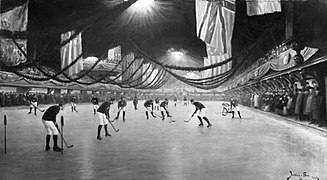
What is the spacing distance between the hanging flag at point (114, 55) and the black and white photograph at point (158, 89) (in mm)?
13

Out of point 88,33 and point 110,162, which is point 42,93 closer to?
point 88,33

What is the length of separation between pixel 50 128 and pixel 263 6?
7.34ft

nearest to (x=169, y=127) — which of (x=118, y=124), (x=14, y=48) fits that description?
(x=118, y=124)

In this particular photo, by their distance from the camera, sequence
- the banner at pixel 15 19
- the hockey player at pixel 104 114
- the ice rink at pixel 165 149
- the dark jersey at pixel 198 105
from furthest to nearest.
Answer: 1. the dark jersey at pixel 198 105
2. the hockey player at pixel 104 114
3. the banner at pixel 15 19
4. the ice rink at pixel 165 149

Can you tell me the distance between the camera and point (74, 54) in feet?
8.12

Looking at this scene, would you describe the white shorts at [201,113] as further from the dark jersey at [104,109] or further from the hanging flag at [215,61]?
the dark jersey at [104,109]

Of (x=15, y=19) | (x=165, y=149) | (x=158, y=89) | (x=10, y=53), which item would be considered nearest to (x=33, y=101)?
(x=10, y=53)

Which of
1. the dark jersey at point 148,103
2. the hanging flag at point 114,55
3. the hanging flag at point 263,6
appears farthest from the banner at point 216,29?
the hanging flag at point 114,55

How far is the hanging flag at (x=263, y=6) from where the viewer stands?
8.33 feet

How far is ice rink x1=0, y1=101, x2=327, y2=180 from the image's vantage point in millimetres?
2250

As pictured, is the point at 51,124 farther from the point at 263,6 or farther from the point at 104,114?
the point at 263,6

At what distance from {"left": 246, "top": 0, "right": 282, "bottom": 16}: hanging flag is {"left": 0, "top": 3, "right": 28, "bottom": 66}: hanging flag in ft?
6.83

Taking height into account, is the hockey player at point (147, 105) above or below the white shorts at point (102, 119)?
above

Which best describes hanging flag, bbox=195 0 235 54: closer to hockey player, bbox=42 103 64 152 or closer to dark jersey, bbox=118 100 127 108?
dark jersey, bbox=118 100 127 108
